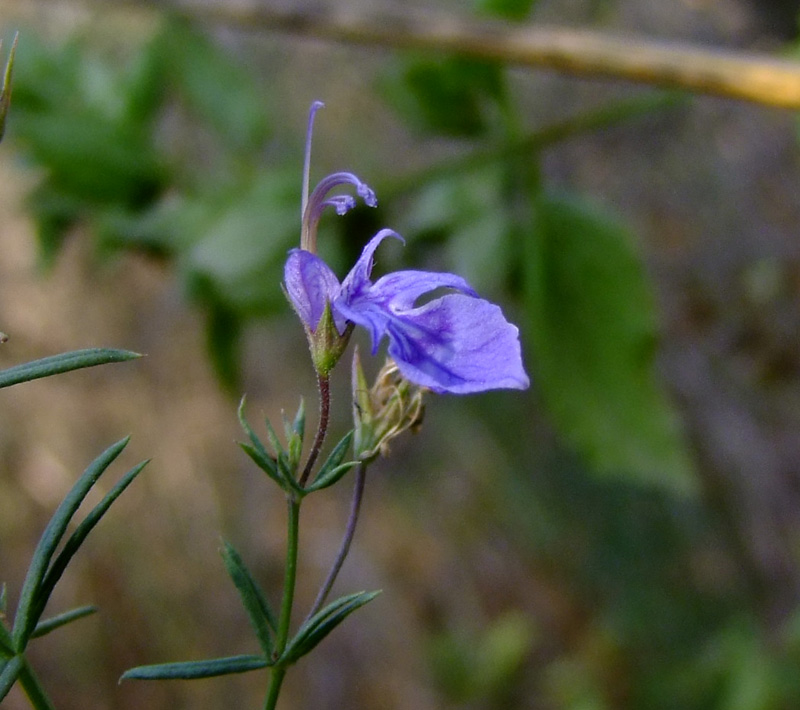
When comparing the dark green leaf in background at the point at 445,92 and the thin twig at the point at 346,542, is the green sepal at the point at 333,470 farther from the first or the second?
the dark green leaf in background at the point at 445,92

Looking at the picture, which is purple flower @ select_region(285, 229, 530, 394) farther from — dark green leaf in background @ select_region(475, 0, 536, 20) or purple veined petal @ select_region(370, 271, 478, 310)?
dark green leaf in background @ select_region(475, 0, 536, 20)

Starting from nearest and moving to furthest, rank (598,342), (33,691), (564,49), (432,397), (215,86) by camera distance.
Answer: (33,691) < (564,49) < (598,342) < (215,86) < (432,397)

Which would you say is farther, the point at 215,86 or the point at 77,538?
the point at 215,86

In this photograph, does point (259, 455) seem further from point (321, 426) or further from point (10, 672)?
point (10, 672)

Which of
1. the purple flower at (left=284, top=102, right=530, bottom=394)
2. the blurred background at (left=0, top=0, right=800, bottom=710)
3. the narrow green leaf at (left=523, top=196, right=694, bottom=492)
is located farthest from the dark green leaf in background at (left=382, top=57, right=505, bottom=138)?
the purple flower at (left=284, top=102, right=530, bottom=394)

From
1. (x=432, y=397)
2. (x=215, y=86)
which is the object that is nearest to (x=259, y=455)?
(x=215, y=86)

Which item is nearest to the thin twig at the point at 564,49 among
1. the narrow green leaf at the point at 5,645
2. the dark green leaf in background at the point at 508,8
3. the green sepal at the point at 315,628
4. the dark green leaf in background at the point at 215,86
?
the dark green leaf in background at the point at 508,8
